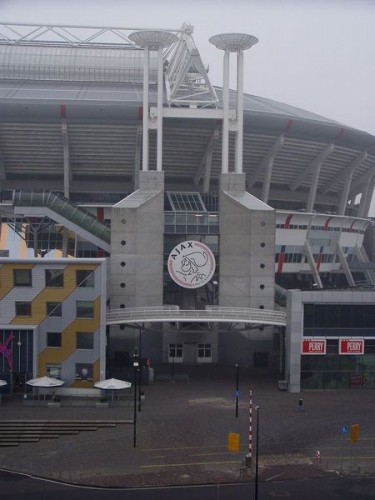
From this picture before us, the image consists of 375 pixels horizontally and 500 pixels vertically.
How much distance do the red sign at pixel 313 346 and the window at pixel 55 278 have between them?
1258 cm

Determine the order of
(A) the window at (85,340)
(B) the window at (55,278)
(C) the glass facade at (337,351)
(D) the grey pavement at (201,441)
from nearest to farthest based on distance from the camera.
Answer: (D) the grey pavement at (201,441)
(A) the window at (85,340)
(B) the window at (55,278)
(C) the glass facade at (337,351)

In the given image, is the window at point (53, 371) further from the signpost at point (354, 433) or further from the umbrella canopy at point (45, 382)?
the signpost at point (354, 433)

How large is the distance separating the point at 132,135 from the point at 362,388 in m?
23.3

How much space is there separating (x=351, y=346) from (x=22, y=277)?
55.8ft

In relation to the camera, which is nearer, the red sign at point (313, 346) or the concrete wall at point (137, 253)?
the red sign at point (313, 346)

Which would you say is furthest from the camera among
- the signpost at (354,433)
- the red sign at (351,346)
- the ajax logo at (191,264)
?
the ajax logo at (191,264)

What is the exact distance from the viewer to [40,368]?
38688 millimetres

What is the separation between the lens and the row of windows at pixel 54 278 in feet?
128

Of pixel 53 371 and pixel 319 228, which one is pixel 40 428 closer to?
pixel 53 371

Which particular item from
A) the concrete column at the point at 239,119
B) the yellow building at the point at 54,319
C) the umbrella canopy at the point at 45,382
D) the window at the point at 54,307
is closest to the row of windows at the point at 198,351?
the yellow building at the point at 54,319

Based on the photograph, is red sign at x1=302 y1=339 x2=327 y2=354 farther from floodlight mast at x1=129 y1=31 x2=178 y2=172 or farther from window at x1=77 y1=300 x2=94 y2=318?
floodlight mast at x1=129 y1=31 x2=178 y2=172

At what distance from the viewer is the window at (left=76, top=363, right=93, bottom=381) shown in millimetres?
38719

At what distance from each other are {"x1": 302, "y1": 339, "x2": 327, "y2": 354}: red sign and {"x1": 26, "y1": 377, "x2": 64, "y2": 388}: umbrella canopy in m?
12.3

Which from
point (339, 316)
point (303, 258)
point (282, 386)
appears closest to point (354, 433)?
point (282, 386)
